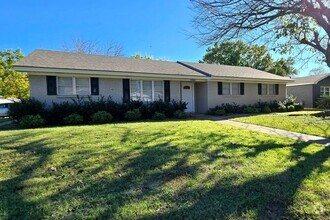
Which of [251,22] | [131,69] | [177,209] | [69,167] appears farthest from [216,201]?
[131,69]

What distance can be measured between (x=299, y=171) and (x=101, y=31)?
89.5ft

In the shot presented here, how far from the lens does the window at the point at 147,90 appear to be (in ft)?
44.5

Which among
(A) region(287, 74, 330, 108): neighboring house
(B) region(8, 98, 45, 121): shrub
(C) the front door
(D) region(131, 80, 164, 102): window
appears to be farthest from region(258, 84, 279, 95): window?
(B) region(8, 98, 45, 121): shrub

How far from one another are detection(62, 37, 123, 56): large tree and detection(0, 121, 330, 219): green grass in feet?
87.7

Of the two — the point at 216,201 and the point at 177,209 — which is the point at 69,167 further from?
the point at 216,201

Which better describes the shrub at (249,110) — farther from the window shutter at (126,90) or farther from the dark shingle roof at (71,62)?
the window shutter at (126,90)

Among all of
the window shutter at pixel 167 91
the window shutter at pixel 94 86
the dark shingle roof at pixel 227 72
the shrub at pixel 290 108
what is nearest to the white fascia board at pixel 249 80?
the dark shingle roof at pixel 227 72

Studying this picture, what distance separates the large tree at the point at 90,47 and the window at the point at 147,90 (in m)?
19.3

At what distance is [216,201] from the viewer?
10.2 ft

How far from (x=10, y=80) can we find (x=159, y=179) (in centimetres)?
3073

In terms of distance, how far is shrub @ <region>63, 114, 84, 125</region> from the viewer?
1009cm

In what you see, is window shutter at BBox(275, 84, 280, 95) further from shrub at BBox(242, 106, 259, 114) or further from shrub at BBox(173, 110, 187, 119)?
shrub at BBox(173, 110, 187, 119)

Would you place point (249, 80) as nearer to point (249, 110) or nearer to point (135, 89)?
point (249, 110)

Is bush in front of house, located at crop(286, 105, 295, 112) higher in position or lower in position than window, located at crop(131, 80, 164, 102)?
lower
